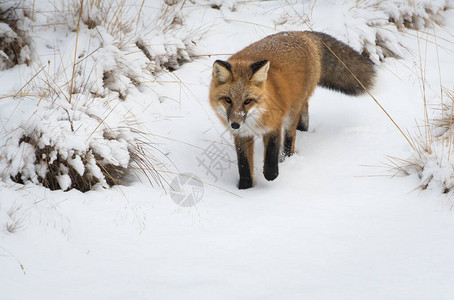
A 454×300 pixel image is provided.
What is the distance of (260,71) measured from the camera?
3.38 metres

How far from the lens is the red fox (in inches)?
138

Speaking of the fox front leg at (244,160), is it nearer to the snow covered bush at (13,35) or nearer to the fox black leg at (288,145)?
the fox black leg at (288,145)

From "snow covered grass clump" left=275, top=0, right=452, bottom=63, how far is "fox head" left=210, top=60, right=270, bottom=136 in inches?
102

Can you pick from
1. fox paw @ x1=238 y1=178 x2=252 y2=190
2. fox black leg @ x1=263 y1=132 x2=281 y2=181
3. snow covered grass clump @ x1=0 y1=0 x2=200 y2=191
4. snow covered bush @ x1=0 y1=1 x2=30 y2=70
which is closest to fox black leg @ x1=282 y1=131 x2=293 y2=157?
fox black leg @ x1=263 y1=132 x2=281 y2=181

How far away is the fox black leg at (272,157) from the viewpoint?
12.6 feet

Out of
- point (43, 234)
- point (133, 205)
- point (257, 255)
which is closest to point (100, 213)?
point (133, 205)

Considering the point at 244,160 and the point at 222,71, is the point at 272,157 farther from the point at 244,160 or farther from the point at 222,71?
the point at 222,71

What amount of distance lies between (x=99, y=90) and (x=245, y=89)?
4.50ft

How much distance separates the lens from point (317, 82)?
4.53 metres

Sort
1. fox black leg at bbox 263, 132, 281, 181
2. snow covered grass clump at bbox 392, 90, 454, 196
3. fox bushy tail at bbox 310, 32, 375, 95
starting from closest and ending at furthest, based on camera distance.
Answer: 1. snow covered grass clump at bbox 392, 90, 454, 196
2. fox black leg at bbox 263, 132, 281, 181
3. fox bushy tail at bbox 310, 32, 375, 95

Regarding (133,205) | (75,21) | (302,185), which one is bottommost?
(302,185)

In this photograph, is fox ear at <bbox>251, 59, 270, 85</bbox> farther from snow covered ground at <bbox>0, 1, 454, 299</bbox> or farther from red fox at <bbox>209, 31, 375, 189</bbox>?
snow covered ground at <bbox>0, 1, 454, 299</bbox>

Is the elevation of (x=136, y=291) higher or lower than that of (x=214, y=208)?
higher

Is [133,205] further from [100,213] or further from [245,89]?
[245,89]
